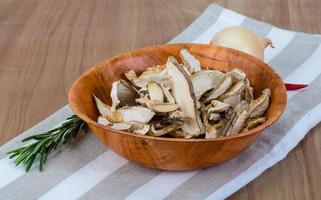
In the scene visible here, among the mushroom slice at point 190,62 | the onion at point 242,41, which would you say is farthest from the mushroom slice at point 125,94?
the onion at point 242,41

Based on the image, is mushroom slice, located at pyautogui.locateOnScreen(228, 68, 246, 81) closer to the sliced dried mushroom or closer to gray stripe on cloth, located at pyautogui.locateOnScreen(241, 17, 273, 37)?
the sliced dried mushroom

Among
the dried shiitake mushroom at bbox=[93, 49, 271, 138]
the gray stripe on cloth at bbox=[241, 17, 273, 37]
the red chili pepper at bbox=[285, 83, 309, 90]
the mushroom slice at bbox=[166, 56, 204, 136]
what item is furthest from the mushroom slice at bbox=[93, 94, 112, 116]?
the gray stripe on cloth at bbox=[241, 17, 273, 37]

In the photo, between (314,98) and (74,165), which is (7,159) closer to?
(74,165)

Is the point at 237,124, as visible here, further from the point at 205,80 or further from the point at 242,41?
the point at 242,41

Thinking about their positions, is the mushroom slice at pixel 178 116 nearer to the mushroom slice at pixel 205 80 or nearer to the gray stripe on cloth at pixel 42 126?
the mushroom slice at pixel 205 80

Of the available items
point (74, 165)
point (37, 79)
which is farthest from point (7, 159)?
point (37, 79)

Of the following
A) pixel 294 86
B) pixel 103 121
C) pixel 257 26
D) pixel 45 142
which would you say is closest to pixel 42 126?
pixel 45 142
